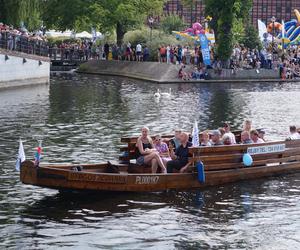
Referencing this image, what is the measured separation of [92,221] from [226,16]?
149 ft

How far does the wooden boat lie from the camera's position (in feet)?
55.6

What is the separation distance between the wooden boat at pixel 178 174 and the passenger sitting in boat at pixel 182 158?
142 mm

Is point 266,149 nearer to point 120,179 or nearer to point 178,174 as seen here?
point 178,174

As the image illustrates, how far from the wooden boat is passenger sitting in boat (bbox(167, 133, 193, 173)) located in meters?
0.14

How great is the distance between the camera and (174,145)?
20281 mm

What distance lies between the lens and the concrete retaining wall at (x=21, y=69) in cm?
4541

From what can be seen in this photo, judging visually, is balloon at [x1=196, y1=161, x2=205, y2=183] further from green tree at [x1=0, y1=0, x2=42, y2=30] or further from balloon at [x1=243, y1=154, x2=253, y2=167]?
green tree at [x1=0, y1=0, x2=42, y2=30]

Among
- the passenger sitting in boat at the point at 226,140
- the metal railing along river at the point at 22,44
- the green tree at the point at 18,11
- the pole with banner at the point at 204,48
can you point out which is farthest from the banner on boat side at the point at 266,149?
the pole with banner at the point at 204,48

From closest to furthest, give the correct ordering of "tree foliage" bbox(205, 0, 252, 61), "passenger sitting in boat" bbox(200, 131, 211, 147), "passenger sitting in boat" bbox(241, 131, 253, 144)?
"passenger sitting in boat" bbox(200, 131, 211, 147)
"passenger sitting in boat" bbox(241, 131, 253, 144)
"tree foliage" bbox(205, 0, 252, 61)

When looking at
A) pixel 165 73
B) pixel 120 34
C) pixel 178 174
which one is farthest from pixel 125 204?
pixel 120 34

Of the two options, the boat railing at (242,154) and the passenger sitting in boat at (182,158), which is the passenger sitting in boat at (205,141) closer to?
the boat railing at (242,154)

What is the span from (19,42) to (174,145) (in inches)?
1183

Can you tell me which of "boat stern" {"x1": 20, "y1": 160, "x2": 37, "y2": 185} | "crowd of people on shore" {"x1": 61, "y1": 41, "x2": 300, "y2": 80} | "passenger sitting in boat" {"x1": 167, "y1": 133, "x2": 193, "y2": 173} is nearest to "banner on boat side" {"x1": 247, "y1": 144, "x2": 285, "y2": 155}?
"passenger sitting in boat" {"x1": 167, "y1": 133, "x2": 193, "y2": 173}

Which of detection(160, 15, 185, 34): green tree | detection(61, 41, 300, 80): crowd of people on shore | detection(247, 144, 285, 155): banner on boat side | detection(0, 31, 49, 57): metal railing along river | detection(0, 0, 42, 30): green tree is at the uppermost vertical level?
detection(160, 15, 185, 34): green tree
